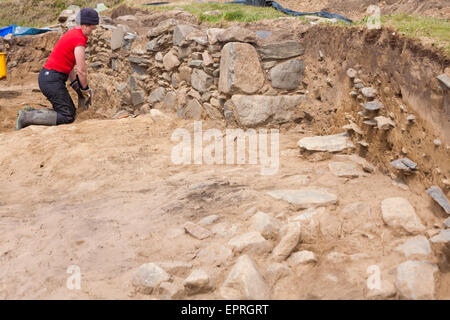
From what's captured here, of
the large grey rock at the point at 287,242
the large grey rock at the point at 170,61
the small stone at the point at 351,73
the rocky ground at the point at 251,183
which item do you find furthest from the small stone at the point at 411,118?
the large grey rock at the point at 170,61

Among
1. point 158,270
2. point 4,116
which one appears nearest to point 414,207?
point 158,270

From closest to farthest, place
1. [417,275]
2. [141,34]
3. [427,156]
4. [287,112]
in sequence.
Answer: [417,275], [427,156], [287,112], [141,34]

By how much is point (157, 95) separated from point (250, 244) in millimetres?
4136

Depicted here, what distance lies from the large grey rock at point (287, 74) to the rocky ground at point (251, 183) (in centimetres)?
1

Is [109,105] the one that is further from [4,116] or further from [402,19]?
[402,19]

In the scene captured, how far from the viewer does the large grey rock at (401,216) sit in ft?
9.35

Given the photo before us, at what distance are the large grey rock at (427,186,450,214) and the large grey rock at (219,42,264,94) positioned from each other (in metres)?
2.56

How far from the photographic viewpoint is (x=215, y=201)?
3418 millimetres

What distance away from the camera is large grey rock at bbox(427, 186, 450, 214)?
9.40 ft

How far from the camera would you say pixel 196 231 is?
2953mm

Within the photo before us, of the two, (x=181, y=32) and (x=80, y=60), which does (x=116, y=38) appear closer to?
(x=80, y=60)

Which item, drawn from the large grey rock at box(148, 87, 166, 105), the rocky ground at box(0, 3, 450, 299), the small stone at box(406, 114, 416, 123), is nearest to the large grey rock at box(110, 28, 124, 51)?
the rocky ground at box(0, 3, 450, 299)

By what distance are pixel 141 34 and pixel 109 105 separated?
141cm

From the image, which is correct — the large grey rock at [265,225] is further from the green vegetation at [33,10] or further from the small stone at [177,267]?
the green vegetation at [33,10]
